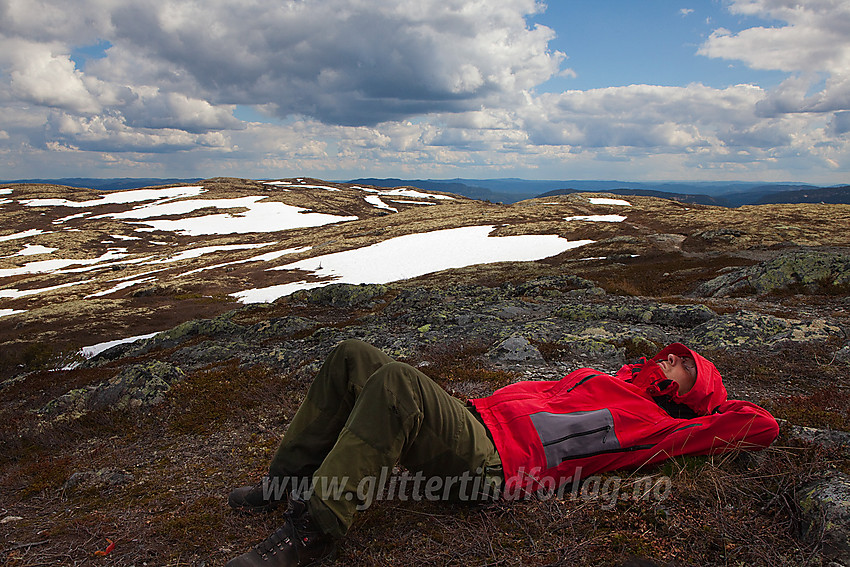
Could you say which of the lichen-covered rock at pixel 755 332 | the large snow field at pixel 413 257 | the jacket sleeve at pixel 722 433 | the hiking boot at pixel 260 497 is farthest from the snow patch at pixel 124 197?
the jacket sleeve at pixel 722 433

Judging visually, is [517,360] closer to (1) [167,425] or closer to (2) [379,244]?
(1) [167,425]

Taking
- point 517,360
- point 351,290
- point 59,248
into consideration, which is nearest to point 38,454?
point 517,360

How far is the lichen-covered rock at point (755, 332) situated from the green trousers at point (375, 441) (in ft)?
25.9

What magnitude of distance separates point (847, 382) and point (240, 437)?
9.89 m

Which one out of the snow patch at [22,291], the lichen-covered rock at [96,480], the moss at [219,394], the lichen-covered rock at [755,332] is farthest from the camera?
the snow patch at [22,291]

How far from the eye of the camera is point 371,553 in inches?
145

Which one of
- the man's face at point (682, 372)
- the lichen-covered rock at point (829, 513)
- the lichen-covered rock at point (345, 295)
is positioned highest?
the man's face at point (682, 372)

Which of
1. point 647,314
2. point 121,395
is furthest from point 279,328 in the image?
point 647,314

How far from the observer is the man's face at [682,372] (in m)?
4.29

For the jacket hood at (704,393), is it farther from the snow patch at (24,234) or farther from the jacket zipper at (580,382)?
the snow patch at (24,234)

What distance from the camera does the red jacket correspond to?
400 centimetres

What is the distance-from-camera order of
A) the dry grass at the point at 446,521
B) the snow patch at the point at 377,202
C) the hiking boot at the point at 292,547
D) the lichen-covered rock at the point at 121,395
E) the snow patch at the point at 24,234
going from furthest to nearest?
the snow patch at the point at 377,202 < the snow patch at the point at 24,234 < the lichen-covered rock at the point at 121,395 < the hiking boot at the point at 292,547 < the dry grass at the point at 446,521

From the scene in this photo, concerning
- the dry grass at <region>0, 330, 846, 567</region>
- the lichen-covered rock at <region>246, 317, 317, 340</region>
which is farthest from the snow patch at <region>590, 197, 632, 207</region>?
the dry grass at <region>0, 330, 846, 567</region>

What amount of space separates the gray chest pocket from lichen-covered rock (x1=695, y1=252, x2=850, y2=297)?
17186mm
